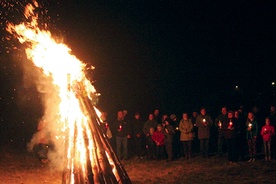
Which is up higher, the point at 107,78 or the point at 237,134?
the point at 107,78

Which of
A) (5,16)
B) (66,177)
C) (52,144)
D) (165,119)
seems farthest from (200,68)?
(66,177)

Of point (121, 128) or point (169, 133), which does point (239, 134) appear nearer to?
point (169, 133)

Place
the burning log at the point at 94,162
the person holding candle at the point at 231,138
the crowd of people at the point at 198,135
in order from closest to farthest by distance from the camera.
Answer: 1. the burning log at the point at 94,162
2. the person holding candle at the point at 231,138
3. the crowd of people at the point at 198,135

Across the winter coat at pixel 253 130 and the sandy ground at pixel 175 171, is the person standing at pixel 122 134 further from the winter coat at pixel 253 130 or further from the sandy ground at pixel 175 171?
the winter coat at pixel 253 130

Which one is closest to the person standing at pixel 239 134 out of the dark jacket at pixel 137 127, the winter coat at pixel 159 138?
the winter coat at pixel 159 138

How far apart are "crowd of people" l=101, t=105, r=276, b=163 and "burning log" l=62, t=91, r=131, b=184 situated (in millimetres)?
5818

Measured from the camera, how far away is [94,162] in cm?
635

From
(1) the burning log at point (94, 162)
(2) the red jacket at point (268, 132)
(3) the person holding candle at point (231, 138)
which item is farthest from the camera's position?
(3) the person holding candle at point (231, 138)

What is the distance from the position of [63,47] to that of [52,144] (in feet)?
22.5

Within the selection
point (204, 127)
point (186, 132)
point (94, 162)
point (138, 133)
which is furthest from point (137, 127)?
point (94, 162)

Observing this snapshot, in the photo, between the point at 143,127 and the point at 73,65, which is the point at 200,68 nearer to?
the point at 143,127

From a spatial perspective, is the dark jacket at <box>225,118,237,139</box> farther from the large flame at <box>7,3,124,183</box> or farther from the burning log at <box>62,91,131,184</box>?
the large flame at <box>7,3,124,183</box>

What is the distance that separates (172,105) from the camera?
21.8m

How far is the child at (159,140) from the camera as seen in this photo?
41.8 ft
